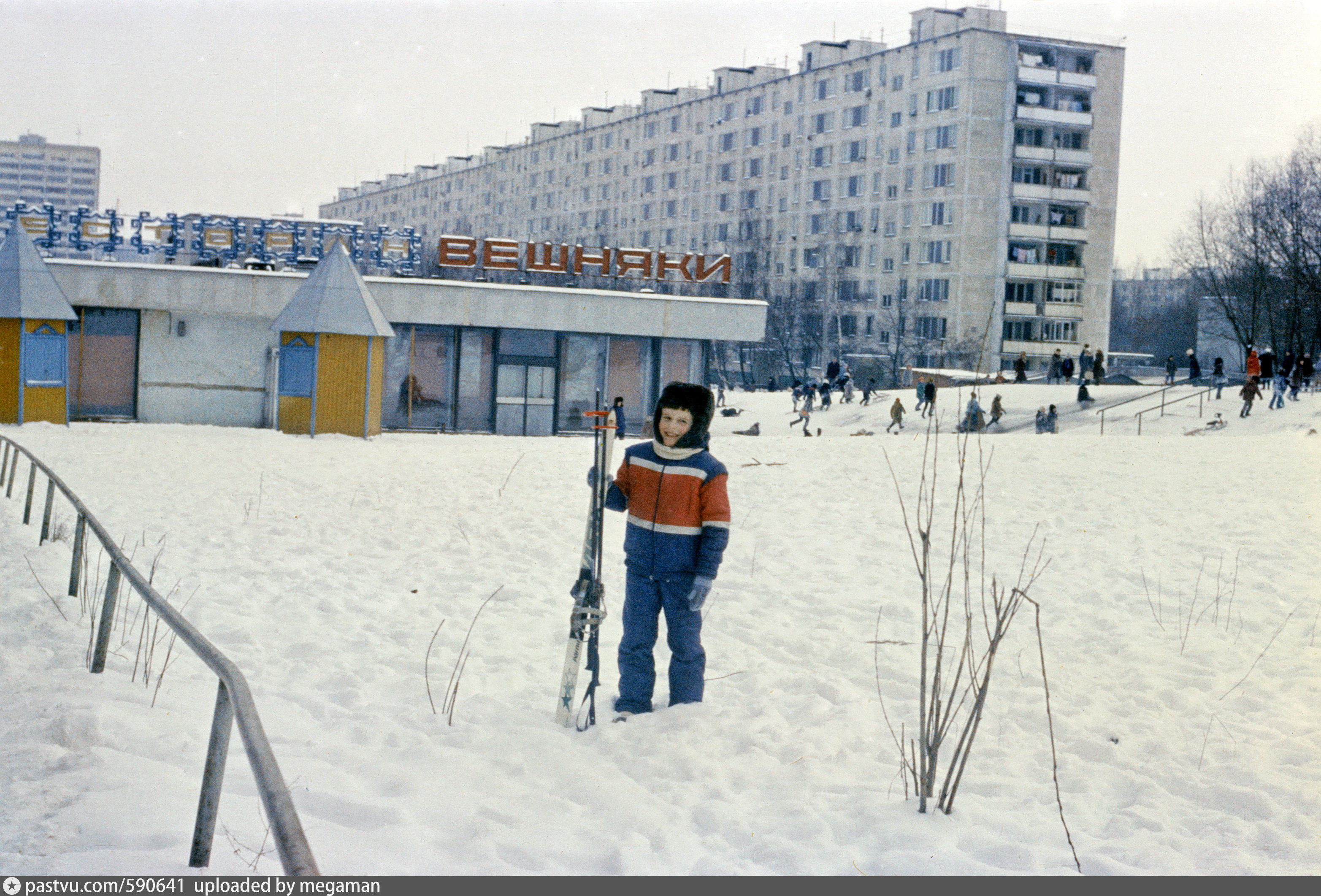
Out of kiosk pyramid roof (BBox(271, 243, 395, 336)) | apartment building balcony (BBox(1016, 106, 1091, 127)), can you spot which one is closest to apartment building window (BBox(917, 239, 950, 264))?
apartment building balcony (BBox(1016, 106, 1091, 127))

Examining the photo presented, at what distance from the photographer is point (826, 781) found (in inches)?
225

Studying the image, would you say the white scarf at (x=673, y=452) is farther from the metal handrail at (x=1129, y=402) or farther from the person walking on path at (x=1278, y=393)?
the person walking on path at (x=1278, y=393)

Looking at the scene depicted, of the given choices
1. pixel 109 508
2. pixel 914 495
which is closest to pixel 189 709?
pixel 109 508

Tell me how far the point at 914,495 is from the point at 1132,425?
22.7 meters

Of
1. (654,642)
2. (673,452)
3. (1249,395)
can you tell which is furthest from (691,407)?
(1249,395)

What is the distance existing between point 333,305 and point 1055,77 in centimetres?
5794

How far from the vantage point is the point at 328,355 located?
2622 centimetres

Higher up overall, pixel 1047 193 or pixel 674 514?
pixel 1047 193

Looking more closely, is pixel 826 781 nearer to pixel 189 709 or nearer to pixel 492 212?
pixel 189 709

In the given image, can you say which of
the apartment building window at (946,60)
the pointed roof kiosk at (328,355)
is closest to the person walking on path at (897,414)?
the pointed roof kiosk at (328,355)

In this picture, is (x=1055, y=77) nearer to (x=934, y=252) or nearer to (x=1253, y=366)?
(x=934, y=252)

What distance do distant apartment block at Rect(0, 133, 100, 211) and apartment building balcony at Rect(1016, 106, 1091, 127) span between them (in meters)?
108

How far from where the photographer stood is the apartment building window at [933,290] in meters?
73.8

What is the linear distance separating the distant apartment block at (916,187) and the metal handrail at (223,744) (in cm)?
5789
